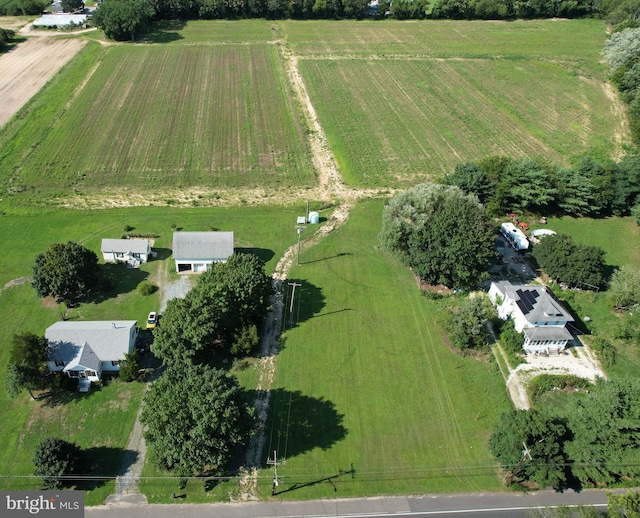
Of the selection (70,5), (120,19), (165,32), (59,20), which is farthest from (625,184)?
(70,5)

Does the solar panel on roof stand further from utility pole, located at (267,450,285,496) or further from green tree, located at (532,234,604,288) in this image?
utility pole, located at (267,450,285,496)

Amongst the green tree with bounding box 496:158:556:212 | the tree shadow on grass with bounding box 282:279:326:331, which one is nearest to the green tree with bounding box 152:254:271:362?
the tree shadow on grass with bounding box 282:279:326:331

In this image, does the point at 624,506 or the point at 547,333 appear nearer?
the point at 624,506

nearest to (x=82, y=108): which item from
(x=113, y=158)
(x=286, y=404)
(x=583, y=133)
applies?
(x=113, y=158)

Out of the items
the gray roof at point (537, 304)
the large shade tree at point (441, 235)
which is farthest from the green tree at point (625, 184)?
the large shade tree at point (441, 235)

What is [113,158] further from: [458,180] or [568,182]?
[568,182]

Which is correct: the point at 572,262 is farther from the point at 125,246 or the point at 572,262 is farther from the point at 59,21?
the point at 59,21
